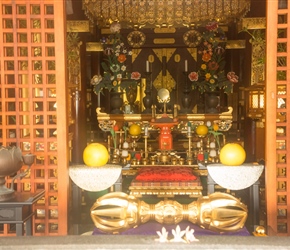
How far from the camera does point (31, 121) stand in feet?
9.59

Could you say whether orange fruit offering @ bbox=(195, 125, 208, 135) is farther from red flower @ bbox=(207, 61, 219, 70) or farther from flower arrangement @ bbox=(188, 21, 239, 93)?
red flower @ bbox=(207, 61, 219, 70)

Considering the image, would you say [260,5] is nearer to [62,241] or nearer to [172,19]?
[172,19]

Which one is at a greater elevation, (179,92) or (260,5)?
(260,5)

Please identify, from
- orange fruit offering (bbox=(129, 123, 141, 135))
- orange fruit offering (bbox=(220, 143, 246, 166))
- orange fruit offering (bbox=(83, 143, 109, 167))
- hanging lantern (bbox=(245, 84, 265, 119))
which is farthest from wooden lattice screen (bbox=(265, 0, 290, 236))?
hanging lantern (bbox=(245, 84, 265, 119))

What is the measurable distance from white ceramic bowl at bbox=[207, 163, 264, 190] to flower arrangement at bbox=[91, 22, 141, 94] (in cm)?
310

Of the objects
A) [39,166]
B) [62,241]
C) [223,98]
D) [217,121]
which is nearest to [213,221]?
[62,241]

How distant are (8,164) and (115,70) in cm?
359

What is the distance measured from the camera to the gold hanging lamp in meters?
6.20

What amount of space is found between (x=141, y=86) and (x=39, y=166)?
17.8 feet

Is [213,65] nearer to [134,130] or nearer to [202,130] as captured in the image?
[202,130]

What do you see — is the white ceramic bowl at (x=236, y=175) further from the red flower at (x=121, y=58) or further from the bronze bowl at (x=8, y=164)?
the red flower at (x=121, y=58)

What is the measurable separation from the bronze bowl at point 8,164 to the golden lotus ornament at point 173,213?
564 mm

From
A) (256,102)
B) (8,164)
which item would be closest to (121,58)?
(256,102)

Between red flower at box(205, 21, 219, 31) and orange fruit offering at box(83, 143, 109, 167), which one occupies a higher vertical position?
red flower at box(205, 21, 219, 31)
